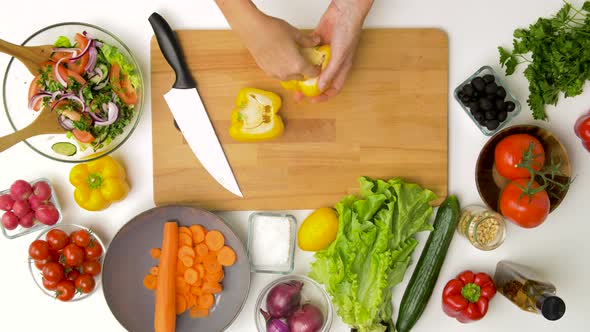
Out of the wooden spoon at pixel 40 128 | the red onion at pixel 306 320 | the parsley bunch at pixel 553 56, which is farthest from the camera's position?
the red onion at pixel 306 320

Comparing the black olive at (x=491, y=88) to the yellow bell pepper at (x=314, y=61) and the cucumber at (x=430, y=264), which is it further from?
the yellow bell pepper at (x=314, y=61)

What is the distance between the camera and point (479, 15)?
142cm

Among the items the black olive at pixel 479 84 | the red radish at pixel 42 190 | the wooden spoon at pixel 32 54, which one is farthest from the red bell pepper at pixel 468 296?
the wooden spoon at pixel 32 54

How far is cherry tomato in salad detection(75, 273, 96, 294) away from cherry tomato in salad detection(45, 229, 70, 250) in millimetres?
99

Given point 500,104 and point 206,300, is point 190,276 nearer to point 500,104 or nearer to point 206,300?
point 206,300

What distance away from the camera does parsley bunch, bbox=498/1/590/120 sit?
4.19 ft

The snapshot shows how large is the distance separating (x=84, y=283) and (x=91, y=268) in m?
0.04

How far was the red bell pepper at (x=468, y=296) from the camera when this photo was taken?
4.51 feet

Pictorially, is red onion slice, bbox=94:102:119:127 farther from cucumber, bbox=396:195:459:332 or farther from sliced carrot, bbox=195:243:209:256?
cucumber, bbox=396:195:459:332

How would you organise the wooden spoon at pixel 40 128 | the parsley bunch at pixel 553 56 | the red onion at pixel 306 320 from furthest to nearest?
1. the red onion at pixel 306 320
2. the parsley bunch at pixel 553 56
3. the wooden spoon at pixel 40 128

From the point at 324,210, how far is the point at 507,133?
53cm

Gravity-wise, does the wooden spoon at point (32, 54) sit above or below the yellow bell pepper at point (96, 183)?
above

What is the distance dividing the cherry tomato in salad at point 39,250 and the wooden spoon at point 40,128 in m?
0.31

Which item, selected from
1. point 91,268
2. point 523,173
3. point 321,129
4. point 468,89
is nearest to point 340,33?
point 321,129
